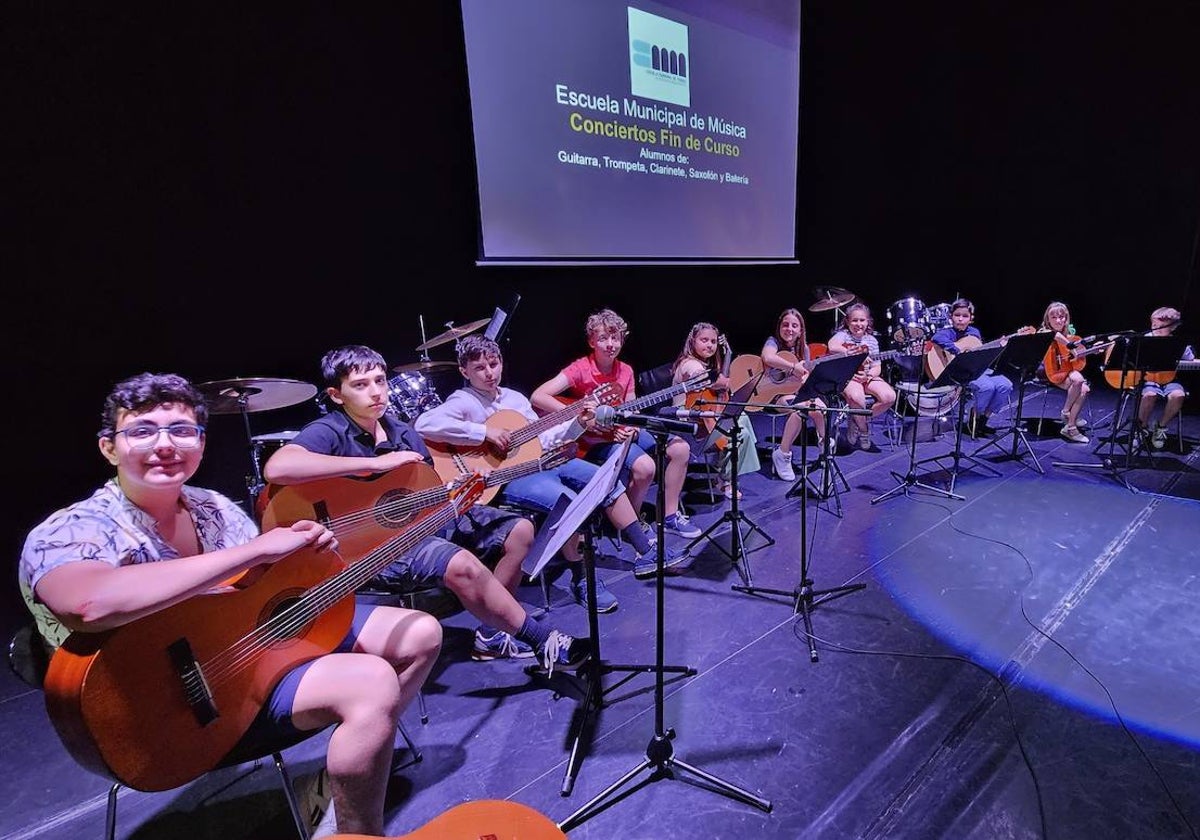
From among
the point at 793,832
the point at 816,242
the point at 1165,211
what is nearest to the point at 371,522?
the point at 793,832

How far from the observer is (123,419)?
1.31 meters

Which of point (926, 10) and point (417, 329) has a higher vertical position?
point (926, 10)

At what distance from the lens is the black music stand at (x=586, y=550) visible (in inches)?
60.3

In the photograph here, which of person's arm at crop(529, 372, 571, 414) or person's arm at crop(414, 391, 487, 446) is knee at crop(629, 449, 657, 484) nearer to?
person's arm at crop(529, 372, 571, 414)

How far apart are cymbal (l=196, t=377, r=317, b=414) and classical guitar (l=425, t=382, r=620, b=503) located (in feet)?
2.23

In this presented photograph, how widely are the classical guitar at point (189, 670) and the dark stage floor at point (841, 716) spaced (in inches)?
26.5

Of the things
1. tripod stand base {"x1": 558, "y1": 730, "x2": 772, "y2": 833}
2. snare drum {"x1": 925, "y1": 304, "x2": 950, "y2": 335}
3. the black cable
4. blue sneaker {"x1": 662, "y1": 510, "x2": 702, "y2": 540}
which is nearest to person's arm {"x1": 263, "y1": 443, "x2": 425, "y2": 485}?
tripod stand base {"x1": 558, "y1": 730, "x2": 772, "y2": 833}

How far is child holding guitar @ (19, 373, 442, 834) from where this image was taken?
1113 mm

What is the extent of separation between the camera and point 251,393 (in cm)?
233

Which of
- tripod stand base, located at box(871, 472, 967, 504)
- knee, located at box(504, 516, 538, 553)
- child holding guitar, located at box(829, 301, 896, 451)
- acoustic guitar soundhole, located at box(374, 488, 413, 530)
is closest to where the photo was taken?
acoustic guitar soundhole, located at box(374, 488, 413, 530)

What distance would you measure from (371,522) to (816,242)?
238 inches

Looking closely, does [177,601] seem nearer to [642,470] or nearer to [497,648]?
[497,648]

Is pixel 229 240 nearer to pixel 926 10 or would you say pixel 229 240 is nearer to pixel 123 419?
pixel 123 419

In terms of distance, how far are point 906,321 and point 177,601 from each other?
6751mm
